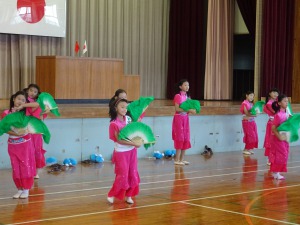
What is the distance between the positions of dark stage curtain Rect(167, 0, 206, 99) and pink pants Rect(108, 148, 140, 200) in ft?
36.8

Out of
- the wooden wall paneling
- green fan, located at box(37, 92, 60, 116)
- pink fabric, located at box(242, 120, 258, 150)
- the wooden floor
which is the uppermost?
the wooden wall paneling

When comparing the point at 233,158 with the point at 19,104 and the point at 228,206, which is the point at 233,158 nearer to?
the point at 228,206

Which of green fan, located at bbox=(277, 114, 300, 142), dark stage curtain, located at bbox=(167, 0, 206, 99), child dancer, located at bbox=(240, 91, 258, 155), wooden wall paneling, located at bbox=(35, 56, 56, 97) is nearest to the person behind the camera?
green fan, located at bbox=(277, 114, 300, 142)

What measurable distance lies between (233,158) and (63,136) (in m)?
3.37

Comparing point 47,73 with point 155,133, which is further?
point 47,73

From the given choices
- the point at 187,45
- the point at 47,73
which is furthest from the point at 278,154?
the point at 187,45

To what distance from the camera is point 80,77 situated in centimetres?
1301

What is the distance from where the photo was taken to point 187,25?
58.5 ft

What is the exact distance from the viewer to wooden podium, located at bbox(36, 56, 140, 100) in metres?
12.7

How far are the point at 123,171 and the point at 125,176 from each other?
0.20 feet

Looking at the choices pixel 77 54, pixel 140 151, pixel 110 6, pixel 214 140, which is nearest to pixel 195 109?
pixel 140 151

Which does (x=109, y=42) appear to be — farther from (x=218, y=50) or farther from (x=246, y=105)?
(x=246, y=105)

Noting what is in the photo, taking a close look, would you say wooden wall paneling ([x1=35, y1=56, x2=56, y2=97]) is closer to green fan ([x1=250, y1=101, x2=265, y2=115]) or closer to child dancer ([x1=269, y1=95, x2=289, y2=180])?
green fan ([x1=250, y1=101, x2=265, y2=115])

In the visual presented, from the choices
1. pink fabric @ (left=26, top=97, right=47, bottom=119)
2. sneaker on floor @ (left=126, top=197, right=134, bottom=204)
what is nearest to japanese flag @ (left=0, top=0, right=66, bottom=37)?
pink fabric @ (left=26, top=97, right=47, bottom=119)
